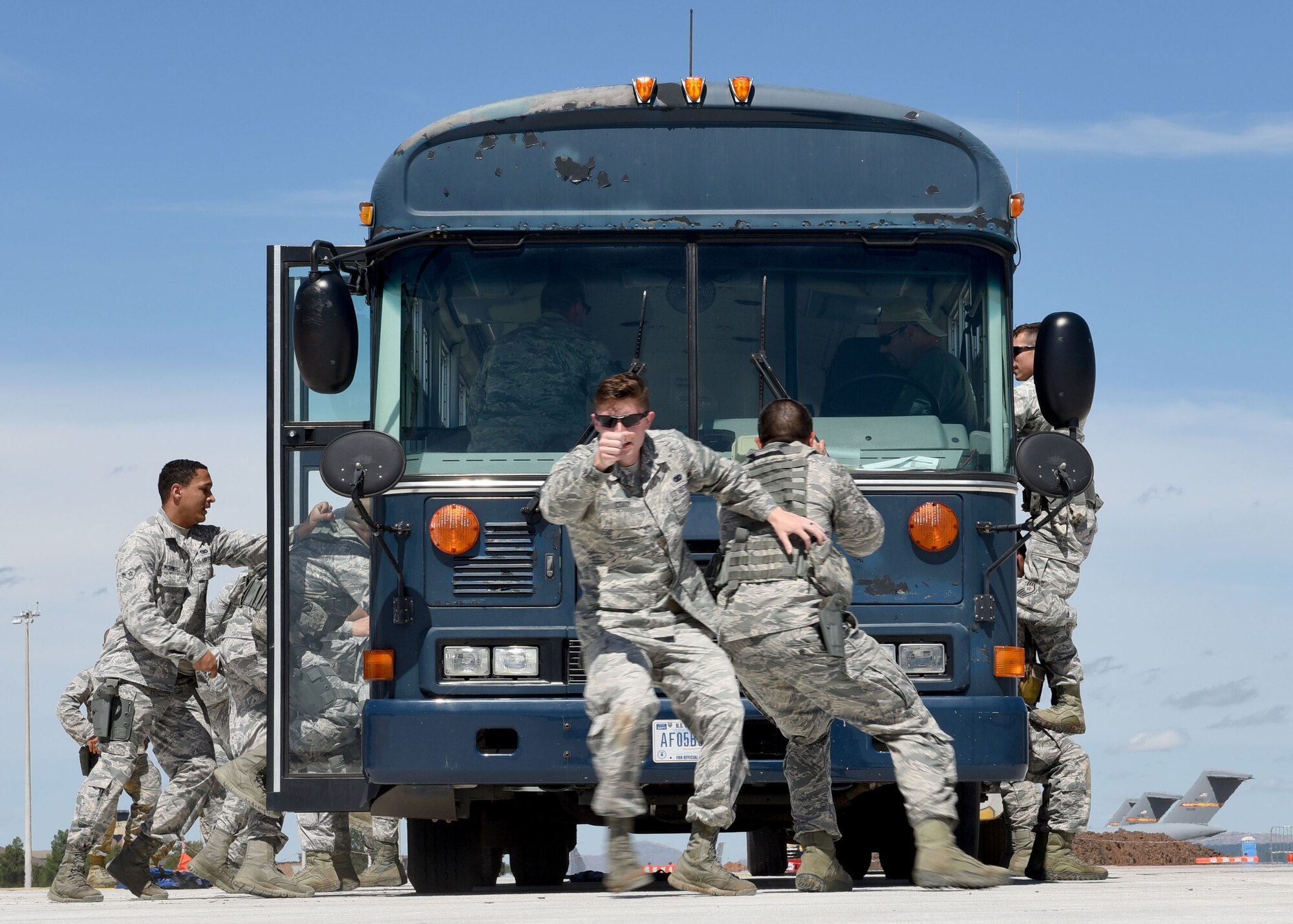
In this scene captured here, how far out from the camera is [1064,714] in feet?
30.2

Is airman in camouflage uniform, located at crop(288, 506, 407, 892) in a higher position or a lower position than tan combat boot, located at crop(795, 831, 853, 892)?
higher

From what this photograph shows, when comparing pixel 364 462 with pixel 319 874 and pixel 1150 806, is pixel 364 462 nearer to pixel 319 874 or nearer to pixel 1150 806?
pixel 319 874

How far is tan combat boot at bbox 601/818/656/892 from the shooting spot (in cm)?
625

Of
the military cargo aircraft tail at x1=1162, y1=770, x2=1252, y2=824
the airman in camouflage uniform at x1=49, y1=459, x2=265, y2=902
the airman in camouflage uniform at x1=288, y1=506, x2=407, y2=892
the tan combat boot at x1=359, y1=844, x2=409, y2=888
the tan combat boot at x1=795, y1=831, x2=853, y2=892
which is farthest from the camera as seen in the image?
the military cargo aircraft tail at x1=1162, y1=770, x2=1252, y2=824

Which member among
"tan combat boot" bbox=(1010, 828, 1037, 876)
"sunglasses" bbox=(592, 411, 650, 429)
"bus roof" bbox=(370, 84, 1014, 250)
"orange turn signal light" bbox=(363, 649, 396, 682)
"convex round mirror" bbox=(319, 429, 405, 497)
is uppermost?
"bus roof" bbox=(370, 84, 1014, 250)

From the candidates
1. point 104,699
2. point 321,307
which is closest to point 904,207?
point 321,307

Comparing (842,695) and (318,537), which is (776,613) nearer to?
(842,695)

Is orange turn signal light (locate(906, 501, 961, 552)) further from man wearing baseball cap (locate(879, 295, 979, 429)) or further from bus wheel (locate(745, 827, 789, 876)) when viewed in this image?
bus wheel (locate(745, 827, 789, 876))

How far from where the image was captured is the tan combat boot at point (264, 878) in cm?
890

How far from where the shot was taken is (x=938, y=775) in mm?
6562

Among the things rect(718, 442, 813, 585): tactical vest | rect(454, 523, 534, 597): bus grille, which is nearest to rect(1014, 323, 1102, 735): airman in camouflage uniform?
rect(718, 442, 813, 585): tactical vest

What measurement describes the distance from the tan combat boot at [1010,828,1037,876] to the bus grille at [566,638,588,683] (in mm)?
2922

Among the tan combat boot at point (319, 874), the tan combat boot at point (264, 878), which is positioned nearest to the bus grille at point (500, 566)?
the tan combat boot at point (264, 878)

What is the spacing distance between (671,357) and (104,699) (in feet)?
11.5
